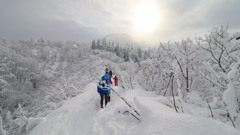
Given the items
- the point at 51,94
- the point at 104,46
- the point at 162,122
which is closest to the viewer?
the point at 162,122

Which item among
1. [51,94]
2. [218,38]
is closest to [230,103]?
[218,38]

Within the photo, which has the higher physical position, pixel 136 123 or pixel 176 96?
pixel 176 96

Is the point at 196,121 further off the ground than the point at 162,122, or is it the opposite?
Result: the point at 196,121

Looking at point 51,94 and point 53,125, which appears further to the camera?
point 51,94

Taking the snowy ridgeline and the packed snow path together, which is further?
the snowy ridgeline

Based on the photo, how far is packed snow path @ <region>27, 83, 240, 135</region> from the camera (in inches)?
55.8

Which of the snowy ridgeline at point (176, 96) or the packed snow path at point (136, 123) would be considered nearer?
the packed snow path at point (136, 123)

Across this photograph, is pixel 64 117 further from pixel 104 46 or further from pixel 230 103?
pixel 104 46

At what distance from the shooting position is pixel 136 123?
2805 millimetres

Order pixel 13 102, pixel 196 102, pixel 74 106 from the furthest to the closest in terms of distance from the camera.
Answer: pixel 13 102
pixel 74 106
pixel 196 102

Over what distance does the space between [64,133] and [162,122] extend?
10.4ft

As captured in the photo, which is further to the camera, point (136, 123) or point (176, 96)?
point (176, 96)

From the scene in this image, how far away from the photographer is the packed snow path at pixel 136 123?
4.65 feet

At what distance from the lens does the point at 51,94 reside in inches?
362
